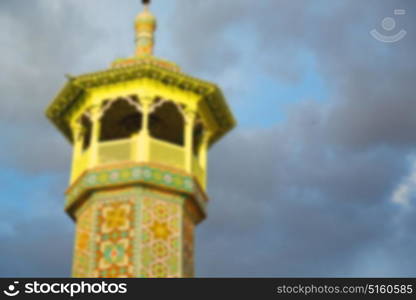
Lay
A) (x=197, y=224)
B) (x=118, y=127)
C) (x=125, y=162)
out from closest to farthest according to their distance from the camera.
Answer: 1. (x=125, y=162)
2. (x=197, y=224)
3. (x=118, y=127)

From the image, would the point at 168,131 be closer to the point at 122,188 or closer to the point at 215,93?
the point at 215,93

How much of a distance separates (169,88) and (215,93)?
46.5 inches

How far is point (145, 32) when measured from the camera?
74.9 ft

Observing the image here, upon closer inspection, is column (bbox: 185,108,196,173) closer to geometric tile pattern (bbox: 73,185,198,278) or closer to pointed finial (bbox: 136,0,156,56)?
geometric tile pattern (bbox: 73,185,198,278)

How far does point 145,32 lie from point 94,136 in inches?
142

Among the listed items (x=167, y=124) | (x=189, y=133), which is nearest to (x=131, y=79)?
(x=189, y=133)

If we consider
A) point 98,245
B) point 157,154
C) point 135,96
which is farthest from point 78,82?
point 98,245

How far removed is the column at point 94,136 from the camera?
20.3 m

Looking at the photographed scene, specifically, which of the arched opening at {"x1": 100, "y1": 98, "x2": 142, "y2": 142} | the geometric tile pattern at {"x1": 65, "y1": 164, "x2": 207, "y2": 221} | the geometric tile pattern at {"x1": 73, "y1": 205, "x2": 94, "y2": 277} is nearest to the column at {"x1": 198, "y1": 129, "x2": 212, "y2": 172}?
the geometric tile pattern at {"x1": 65, "y1": 164, "x2": 207, "y2": 221}

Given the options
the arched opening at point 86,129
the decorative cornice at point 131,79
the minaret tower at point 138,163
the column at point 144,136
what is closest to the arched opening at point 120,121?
the minaret tower at point 138,163

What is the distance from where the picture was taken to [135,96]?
68.7 feet

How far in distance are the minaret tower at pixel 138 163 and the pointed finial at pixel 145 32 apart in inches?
1.2

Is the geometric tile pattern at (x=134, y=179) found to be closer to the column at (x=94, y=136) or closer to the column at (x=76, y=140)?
the column at (x=94, y=136)

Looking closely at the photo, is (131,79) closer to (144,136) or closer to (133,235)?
(144,136)
